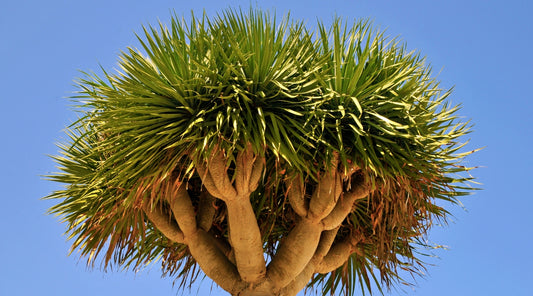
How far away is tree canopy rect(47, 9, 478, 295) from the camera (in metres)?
5.34

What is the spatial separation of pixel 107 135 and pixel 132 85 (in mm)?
709

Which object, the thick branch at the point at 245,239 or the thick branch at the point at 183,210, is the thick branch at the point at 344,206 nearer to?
the thick branch at the point at 245,239

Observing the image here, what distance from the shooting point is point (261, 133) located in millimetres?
5199

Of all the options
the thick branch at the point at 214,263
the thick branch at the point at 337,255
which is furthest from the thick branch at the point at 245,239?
the thick branch at the point at 337,255

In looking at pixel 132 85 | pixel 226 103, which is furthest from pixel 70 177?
pixel 226 103

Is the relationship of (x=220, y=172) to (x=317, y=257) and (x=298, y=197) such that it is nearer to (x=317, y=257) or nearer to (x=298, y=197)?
(x=298, y=197)

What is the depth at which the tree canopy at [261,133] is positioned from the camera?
5.34m

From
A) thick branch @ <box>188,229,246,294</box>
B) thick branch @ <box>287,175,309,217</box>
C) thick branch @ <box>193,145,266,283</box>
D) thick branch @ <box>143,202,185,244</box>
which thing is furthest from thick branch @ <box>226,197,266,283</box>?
thick branch @ <box>143,202,185,244</box>

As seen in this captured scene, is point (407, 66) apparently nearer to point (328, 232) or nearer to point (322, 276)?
point (328, 232)

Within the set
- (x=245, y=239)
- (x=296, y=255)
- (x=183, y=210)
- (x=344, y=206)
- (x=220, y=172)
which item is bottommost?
(x=296, y=255)

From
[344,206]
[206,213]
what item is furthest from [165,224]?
[344,206]

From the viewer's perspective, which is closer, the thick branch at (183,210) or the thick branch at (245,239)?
the thick branch at (245,239)

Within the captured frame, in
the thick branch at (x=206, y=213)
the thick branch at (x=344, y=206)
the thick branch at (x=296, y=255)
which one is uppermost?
the thick branch at (x=206, y=213)

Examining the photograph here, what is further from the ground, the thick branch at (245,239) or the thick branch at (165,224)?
the thick branch at (165,224)
